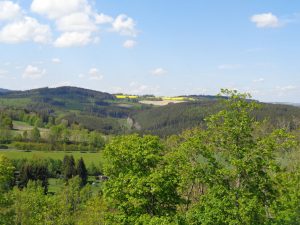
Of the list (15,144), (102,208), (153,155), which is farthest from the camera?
(15,144)

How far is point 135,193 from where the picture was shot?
91.8 feet

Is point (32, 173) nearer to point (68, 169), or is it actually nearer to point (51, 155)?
point (68, 169)

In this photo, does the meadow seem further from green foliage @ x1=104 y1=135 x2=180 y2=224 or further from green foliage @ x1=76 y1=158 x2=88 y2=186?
green foliage @ x1=104 y1=135 x2=180 y2=224

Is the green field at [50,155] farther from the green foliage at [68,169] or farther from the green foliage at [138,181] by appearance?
the green foliage at [138,181]

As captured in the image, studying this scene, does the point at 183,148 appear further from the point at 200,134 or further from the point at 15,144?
the point at 15,144

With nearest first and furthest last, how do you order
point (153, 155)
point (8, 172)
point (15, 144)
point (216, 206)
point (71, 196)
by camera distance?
1. point (216, 206)
2. point (153, 155)
3. point (8, 172)
4. point (71, 196)
5. point (15, 144)

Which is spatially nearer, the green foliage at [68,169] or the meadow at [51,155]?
the green foliage at [68,169]

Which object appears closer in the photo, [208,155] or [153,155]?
[208,155]

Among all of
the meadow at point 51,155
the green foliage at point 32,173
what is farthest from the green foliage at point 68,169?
the meadow at point 51,155

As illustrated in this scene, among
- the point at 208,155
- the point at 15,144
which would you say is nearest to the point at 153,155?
the point at 208,155

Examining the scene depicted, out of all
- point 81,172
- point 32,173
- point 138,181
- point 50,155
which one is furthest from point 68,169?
point 138,181

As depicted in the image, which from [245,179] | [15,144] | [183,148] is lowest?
[15,144]

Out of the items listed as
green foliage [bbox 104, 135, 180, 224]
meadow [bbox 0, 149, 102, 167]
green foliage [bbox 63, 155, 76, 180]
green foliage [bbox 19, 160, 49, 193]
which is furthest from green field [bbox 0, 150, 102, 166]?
green foliage [bbox 104, 135, 180, 224]

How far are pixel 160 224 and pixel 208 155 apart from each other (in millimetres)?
5970
